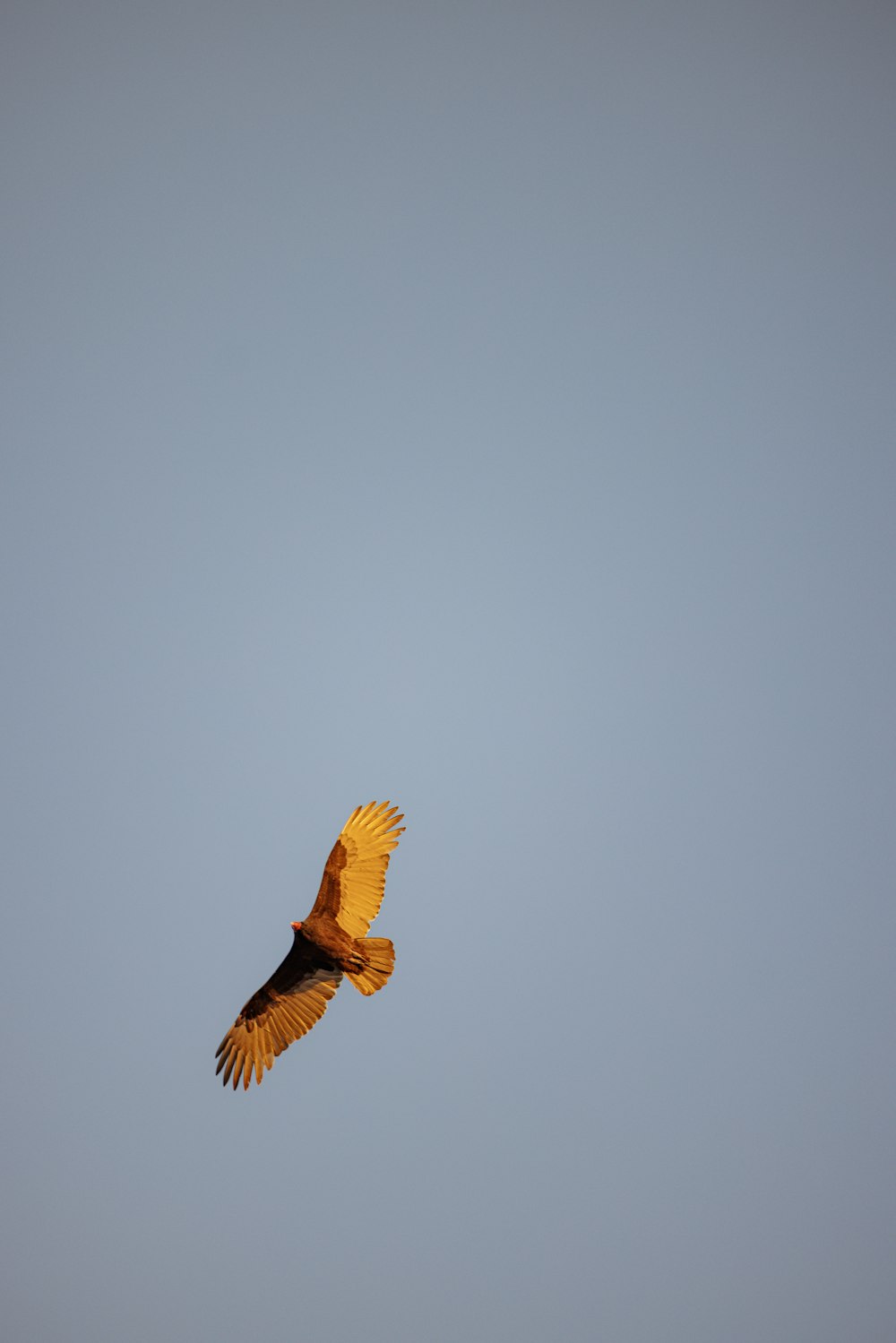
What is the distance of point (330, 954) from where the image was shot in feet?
67.3

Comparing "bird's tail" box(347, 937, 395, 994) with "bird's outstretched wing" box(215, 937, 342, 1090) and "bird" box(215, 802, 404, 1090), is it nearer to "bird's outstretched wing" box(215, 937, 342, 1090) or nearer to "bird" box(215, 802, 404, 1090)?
"bird" box(215, 802, 404, 1090)

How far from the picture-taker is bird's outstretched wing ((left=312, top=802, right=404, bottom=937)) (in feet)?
67.3

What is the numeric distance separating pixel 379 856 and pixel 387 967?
1700 mm

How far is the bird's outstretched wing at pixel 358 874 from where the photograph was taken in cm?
2052

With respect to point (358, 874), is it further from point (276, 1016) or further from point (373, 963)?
point (276, 1016)

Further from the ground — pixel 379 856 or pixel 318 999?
pixel 379 856

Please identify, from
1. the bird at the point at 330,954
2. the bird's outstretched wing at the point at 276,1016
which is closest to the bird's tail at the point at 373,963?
the bird at the point at 330,954

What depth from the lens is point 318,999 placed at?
21.6m

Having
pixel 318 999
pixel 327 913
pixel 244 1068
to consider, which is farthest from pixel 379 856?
pixel 244 1068

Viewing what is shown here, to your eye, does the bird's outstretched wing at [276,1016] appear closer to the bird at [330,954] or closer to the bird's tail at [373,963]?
the bird at [330,954]

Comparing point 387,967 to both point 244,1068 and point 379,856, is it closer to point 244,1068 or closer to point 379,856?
point 379,856

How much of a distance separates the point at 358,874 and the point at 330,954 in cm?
129

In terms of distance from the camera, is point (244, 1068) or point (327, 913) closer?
point (327, 913)

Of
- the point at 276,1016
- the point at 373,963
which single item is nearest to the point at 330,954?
the point at 373,963
